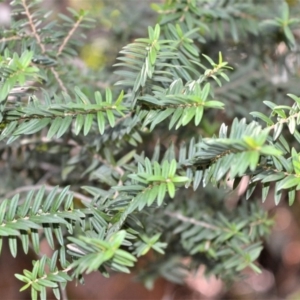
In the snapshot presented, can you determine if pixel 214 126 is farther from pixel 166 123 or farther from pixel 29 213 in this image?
pixel 29 213

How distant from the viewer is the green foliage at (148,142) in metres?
0.39

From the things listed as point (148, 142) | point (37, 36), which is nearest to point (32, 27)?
point (37, 36)

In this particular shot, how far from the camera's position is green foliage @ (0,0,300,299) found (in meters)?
0.39

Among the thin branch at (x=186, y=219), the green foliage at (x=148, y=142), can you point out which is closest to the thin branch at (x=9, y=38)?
the green foliage at (x=148, y=142)

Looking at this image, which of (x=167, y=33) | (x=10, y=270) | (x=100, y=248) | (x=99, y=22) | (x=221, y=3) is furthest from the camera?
(x=10, y=270)

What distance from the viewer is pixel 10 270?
1049 millimetres

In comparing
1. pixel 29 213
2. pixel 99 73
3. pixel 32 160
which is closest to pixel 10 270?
pixel 32 160

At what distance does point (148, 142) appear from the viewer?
73cm

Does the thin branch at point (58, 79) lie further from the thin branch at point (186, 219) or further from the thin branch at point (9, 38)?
the thin branch at point (186, 219)

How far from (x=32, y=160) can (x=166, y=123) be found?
0.24 meters

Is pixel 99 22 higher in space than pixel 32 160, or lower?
higher

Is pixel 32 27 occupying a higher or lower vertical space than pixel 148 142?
higher

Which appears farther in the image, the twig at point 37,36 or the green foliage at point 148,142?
the twig at point 37,36

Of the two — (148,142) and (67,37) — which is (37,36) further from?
(148,142)
